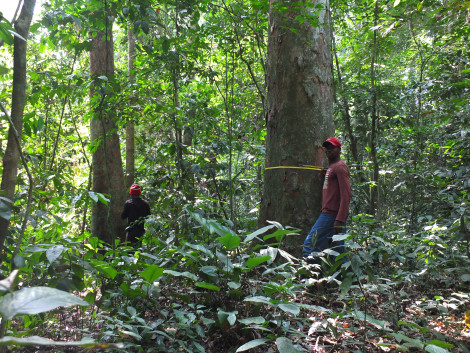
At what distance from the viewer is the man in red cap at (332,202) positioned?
12.7 feet

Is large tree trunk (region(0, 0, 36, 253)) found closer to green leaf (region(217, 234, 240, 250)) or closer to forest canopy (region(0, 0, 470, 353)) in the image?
forest canopy (region(0, 0, 470, 353))

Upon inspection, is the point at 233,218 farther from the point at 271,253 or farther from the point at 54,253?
the point at 54,253

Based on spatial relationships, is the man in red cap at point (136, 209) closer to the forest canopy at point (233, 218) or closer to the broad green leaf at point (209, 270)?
the forest canopy at point (233, 218)

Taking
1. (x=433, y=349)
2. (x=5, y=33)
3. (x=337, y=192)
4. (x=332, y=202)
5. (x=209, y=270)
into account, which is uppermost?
(x=5, y=33)

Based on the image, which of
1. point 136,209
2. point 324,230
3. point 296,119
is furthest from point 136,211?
point 324,230

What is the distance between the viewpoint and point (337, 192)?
4016 millimetres

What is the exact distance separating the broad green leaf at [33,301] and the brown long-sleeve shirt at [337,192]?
3.38 metres

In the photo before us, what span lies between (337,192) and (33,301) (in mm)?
3604

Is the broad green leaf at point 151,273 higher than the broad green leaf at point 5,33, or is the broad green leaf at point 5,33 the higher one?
the broad green leaf at point 5,33

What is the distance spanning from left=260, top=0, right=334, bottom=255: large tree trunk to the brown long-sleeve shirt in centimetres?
21

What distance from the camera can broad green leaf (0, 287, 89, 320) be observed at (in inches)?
28.3

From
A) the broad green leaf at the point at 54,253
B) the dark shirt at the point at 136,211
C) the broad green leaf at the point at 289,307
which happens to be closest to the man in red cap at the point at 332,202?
the broad green leaf at the point at 289,307

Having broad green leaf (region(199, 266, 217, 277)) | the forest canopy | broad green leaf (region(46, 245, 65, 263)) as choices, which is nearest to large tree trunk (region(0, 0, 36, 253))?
the forest canopy

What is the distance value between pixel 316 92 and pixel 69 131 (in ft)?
25.1
